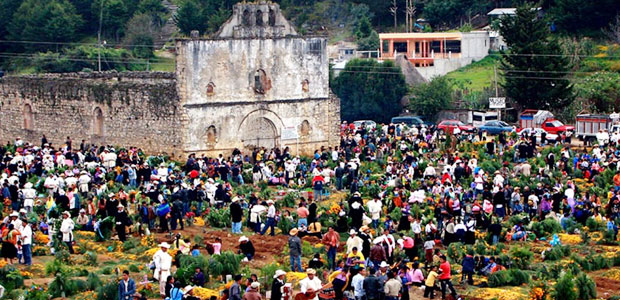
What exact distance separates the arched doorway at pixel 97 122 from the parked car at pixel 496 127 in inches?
683

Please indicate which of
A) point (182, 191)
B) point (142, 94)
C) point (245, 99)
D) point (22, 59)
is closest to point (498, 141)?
point (245, 99)

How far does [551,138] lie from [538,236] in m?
19.3

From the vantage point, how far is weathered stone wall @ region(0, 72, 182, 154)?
2146 inches

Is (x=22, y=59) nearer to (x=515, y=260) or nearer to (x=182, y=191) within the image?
(x=182, y=191)

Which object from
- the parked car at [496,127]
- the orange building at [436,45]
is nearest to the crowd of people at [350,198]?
the parked car at [496,127]

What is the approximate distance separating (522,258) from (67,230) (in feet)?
38.2

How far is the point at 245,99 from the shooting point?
55.1 m

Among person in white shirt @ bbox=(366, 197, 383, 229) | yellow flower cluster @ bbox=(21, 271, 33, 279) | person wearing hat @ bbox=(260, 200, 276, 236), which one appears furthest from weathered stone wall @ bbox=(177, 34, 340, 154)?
yellow flower cluster @ bbox=(21, 271, 33, 279)

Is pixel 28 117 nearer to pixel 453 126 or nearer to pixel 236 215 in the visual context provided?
pixel 453 126

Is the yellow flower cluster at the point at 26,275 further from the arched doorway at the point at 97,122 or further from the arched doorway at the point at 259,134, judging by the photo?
the arched doorway at the point at 97,122

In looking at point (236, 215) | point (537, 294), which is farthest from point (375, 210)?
point (537, 294)

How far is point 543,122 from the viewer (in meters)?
61.2

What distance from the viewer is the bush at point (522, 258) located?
32562 mm

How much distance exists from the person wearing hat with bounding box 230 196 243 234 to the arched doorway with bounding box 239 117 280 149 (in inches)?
693
